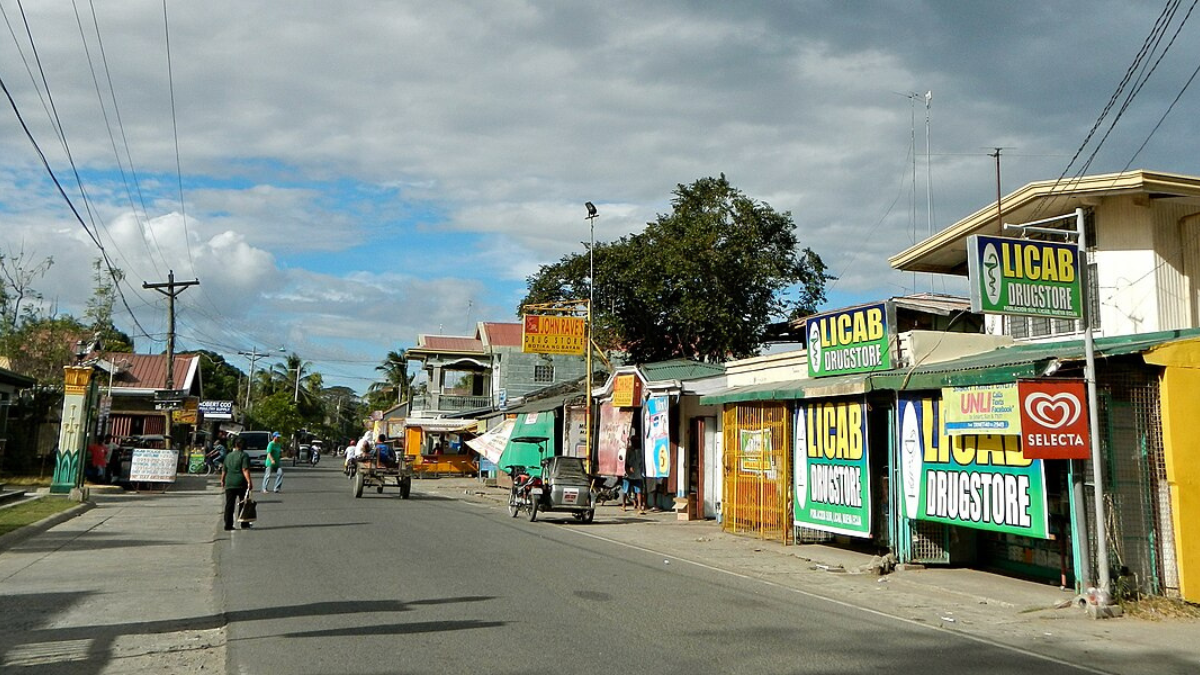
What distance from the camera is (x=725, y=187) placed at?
38562mm

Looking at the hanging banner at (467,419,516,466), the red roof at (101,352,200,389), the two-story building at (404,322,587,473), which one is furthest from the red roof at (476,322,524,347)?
the hanging banner at (467,419,516,466)

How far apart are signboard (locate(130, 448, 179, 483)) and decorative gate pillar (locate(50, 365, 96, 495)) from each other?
4.96 metres

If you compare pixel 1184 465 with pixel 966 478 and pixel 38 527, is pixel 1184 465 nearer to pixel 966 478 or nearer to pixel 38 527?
pixel 966 478

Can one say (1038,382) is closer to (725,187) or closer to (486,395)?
(725,187)

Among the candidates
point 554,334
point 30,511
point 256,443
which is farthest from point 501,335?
point 30,511

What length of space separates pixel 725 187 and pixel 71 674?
111 feet

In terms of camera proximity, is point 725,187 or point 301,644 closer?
point 301,644

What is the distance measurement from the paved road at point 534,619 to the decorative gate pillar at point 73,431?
37.2ft

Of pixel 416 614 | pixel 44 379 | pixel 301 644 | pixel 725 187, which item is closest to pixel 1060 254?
pixel 416 614

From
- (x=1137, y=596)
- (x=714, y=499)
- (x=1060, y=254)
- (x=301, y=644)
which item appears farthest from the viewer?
(x=714, y=499)

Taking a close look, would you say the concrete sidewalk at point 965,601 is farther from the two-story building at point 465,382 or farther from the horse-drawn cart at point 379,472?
the two-story building at point 465,382

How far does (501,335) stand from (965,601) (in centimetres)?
5294

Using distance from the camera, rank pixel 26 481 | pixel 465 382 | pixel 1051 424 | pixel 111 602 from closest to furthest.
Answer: pixel 111 602 < pixel 1051 424 < pixel 26 481 < pixel 465 382

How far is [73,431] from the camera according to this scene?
25.3m
